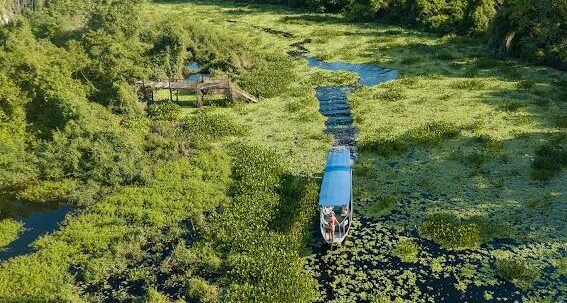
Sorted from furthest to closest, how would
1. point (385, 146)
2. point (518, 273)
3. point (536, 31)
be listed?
1. point (536, 31)
2. point (385, 146)
3. point (518, 273)

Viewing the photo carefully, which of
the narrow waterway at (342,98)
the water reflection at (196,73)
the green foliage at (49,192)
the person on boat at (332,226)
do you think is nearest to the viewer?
the person on boat at (332,226)

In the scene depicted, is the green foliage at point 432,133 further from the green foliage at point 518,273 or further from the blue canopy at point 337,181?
the green foliage at point 518,273

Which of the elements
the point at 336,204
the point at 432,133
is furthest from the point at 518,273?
the point at 432,133

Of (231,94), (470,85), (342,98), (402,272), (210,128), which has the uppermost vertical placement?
(470,85)

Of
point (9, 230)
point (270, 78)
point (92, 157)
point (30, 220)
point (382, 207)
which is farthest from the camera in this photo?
point (270, 78)

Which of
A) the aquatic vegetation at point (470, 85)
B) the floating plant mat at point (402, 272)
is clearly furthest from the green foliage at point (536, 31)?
the floating plant mat at point (402, 272)

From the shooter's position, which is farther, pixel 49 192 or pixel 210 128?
pixel 210 128

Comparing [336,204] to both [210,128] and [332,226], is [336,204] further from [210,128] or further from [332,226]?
[210,128]

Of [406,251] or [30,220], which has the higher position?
[406,251]
